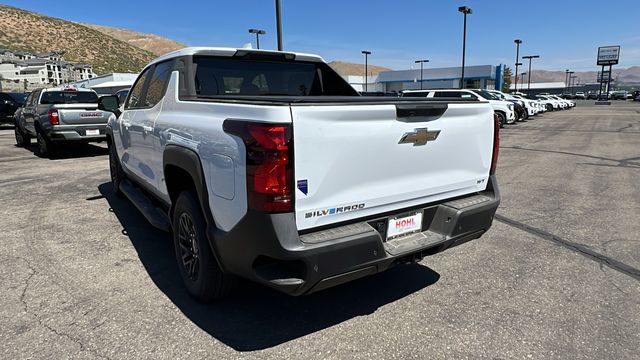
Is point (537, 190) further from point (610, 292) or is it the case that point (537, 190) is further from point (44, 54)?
point (44, 54)

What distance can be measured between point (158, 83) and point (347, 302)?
2851 mm

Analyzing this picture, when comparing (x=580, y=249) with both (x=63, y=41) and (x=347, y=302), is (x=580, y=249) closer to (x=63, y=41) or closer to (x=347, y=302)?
(x=347, y=302)

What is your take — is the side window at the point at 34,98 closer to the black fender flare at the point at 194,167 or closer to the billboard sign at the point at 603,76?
the black fender flare at the point at 194,167

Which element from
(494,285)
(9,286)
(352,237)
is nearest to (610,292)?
(494,285)

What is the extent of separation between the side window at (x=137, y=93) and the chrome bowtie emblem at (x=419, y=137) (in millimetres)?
3224

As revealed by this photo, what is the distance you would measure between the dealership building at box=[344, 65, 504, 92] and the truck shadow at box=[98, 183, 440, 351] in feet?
215

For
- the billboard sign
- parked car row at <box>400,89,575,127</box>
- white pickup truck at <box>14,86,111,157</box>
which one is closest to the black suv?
white pickup truck at <box>14,86,111,157</box>

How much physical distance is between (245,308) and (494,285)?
2.10 metres

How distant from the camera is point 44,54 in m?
84.2

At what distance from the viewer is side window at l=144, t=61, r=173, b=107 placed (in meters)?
4.19

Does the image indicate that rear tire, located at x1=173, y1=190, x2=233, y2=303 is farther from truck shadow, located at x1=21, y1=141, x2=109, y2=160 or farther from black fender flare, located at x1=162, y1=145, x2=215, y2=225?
truck shadow, located at x1=21, y1=141, x2=109, y2=160

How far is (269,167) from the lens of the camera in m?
2.36

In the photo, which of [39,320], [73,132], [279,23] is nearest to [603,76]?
[279,23]

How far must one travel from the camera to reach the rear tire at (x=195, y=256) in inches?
121
